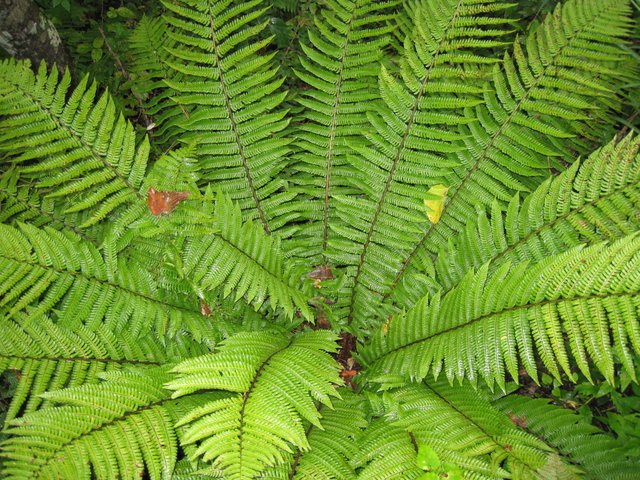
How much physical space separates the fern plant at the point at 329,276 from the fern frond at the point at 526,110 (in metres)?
0.02

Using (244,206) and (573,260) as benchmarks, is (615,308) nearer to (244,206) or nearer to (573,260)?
(573,260)

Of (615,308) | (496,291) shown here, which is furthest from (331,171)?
(615,308)

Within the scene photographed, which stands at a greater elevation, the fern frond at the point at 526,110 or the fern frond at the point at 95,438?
the fern frond at the point at 526,110

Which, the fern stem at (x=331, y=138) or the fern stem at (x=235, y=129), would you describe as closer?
the fern stem at (x=235, y=129)

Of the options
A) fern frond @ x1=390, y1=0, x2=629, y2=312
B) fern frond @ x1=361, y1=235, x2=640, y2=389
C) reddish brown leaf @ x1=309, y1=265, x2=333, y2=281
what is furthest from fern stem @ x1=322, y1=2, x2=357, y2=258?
fern frond @ x1=361, y1=235, x2=640, y2=389

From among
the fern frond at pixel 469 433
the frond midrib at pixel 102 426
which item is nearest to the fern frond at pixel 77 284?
the frond midrib at pixel 102 426

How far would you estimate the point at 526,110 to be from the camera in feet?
9.98

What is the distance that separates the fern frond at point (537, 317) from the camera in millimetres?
1998

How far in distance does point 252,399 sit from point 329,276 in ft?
4.25

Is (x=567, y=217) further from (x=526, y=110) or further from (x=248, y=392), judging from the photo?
(x=248, y=392)

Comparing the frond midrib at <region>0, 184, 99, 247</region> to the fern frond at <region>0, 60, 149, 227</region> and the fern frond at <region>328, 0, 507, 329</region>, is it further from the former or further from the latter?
the fern frond at <region>328, 0, 507, 329</region>

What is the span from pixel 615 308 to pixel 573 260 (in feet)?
0.90

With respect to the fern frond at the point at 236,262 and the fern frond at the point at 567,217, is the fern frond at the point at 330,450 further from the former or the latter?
the fern frond at the point at 567,217

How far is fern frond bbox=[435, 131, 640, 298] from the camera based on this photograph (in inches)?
101
